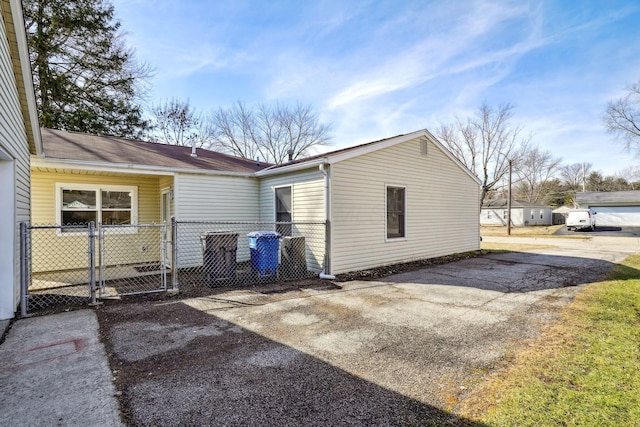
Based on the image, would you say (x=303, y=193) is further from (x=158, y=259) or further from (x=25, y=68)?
(x=25, y=68)


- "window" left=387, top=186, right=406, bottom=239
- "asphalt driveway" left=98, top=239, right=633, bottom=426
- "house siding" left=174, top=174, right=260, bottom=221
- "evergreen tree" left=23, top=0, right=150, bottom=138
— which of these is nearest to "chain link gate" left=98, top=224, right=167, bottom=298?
"house siding" left=174, top=174, right=260, bottom=221

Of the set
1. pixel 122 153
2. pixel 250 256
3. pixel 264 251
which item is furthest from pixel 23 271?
pixel 122 153

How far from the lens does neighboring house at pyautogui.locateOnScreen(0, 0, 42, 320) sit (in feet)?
13.7

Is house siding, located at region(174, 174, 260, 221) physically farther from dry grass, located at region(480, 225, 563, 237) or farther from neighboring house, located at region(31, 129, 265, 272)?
dry grass, located at region(480, 225, 563, 237)

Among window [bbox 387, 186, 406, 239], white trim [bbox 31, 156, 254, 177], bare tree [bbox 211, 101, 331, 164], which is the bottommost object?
window [bbox 387, 186, 406, 239]

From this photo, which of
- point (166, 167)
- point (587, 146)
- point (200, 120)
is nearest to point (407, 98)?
point (166, 167)

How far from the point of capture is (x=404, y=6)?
8742mm

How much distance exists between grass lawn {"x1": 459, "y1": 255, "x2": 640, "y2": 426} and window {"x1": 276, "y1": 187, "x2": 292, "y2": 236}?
609 centimetres

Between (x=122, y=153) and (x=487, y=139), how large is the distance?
32038 mm

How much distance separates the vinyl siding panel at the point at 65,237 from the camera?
7.70m

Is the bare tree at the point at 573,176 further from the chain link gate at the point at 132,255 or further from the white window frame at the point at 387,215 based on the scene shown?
the chain link gate at the point at 132,255

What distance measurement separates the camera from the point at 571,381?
8.83ft

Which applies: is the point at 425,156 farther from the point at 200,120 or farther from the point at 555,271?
the point at 200,120

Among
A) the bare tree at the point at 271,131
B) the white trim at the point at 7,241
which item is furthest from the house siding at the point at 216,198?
the bare tree at the point at 271,131
